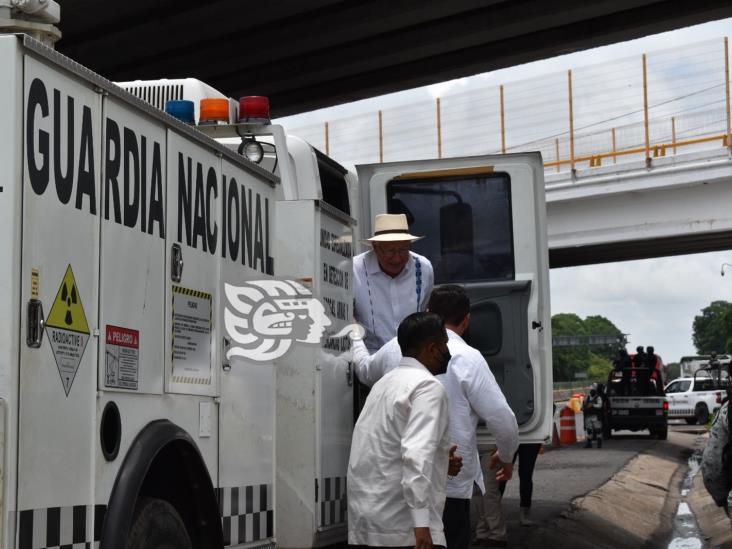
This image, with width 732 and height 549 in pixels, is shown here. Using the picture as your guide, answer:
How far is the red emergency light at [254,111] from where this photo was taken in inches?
296

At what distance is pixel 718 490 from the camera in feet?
32.3

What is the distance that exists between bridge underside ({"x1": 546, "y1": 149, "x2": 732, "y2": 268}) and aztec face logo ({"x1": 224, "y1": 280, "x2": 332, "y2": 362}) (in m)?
30.2

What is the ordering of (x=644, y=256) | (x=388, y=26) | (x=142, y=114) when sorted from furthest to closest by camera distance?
(x=644, y=256) < (x=388, y=26) < (x=142, y=114)

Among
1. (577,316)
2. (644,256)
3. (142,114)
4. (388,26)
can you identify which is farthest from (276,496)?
(577,316)

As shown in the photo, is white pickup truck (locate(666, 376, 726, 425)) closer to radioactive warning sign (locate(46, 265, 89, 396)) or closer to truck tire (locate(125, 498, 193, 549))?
truck tire (locate(125, 498, 193, 549))

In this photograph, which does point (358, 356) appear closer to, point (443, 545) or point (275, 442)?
point (275, 442)

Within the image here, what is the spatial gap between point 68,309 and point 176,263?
1030mm

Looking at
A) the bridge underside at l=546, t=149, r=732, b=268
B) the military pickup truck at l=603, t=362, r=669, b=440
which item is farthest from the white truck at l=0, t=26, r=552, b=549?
the bridge underside at l=546, t=149, r=732, b=268

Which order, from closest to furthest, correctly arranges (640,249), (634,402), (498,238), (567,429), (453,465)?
(453,465), (498,238), (567,429), (634,402), (640,249)

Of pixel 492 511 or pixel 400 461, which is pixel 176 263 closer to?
pixel 400 461

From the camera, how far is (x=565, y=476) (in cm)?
2200

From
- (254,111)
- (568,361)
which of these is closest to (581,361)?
(568,361)

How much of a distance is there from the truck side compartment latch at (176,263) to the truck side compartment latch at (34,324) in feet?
3.84

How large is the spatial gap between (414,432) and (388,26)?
575 inches
